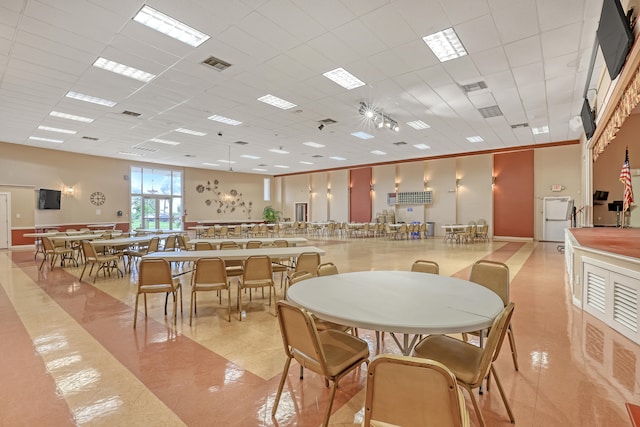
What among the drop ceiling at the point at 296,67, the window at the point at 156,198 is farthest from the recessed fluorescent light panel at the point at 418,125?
the window at the point at 156,198

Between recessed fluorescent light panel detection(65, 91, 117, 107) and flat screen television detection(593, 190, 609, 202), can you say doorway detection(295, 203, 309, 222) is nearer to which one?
recessed fluorescent light panel detection(65, 91, 117, 107)

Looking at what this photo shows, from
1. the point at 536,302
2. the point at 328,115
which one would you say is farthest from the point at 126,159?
the point at 536,302

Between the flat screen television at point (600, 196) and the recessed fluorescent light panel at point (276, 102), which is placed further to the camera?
the flat screen television at point (600, 196)

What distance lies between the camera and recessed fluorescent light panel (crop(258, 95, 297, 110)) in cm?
714

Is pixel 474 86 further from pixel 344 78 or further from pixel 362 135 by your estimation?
pixel 362 135

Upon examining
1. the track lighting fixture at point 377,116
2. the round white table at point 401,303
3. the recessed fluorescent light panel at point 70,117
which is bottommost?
the round white table at point 401,303

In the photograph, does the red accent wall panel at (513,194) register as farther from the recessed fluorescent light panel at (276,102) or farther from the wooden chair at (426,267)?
the wooden chair at (426,267)

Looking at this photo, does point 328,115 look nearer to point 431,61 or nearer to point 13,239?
point 431,61

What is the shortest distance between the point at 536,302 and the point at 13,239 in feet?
54.3

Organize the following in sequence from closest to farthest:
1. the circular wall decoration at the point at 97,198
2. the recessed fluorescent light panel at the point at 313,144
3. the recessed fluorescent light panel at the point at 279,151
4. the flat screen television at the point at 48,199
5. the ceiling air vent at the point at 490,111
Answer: the ceiling air vent at the point at 490,111, the recessed fluorescent light panel at the point at 313,144, the flat screen television at the point at 48,199, the recessed fluorescent light panel at the point at 279,151, the circular wall decoration at the point at 97,198

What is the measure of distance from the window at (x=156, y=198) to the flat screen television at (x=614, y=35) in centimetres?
1772

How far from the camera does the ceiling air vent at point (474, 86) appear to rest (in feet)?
20.8

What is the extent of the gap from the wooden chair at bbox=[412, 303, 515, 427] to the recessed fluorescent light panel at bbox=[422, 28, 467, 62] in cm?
435

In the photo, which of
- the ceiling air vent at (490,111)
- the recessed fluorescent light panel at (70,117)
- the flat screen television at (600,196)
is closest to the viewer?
the ceiling air vent at (490,111)
